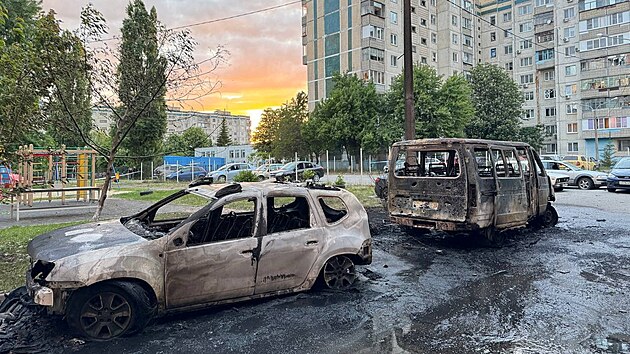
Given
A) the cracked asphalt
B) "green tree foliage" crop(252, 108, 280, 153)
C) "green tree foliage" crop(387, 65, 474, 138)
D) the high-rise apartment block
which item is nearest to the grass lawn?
the cracked asphalt

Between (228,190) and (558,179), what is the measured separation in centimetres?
2011

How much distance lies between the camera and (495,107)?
4897 cm

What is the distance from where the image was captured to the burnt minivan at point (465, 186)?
761cm

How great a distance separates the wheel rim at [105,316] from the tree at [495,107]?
49559 millimetres

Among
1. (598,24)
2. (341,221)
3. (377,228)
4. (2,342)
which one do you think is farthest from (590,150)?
(2,342)

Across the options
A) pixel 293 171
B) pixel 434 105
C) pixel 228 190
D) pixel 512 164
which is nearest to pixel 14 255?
pixel 228 190

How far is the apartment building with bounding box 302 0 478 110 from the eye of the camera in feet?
169

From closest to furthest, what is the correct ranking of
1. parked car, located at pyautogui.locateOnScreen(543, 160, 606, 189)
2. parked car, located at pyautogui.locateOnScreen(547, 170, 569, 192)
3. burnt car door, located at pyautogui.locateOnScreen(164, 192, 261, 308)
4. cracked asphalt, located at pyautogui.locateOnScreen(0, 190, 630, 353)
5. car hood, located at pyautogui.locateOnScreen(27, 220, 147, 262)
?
cracked asphalt, located at pyautogui.locateOnScreen(0, 190, 630, 353)
car hood, located at pyautogui.locateOnScreen(27, 220, 147, 262)
burnt car door, located at pyautogui.locateOnScreen(164, 192, 261, 308)
parked car, located at pyautogui.locateOnScreen(543, 160, 606, 189)
parked car, located at pyautogui.locateOnScreen(547, 170, 569, 192)

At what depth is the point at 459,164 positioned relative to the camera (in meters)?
7.70

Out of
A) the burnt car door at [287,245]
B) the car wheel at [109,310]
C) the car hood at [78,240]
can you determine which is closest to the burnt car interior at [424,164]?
the burnt car door at [287,245]

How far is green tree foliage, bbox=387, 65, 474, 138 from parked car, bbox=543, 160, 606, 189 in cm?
1940

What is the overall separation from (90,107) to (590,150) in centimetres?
6009

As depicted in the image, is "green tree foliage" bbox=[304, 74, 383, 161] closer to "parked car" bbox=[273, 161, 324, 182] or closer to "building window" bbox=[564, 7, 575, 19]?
"parked car" bbox=[273, 161, 324, 182]

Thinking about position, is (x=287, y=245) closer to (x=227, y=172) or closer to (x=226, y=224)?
(x=226, y=224)
